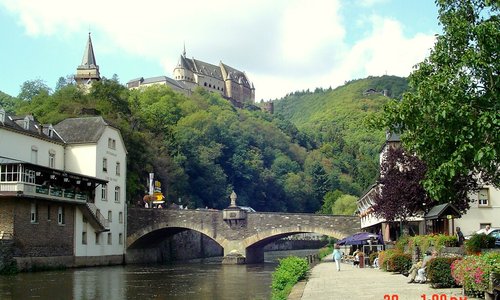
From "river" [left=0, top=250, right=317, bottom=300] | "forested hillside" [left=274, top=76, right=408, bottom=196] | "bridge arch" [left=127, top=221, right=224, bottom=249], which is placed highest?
"forested hillside" [left=274, top=76, right=408, bottom=196]

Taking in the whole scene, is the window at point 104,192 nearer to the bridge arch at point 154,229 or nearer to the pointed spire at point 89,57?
the bridge arch at point 154,229

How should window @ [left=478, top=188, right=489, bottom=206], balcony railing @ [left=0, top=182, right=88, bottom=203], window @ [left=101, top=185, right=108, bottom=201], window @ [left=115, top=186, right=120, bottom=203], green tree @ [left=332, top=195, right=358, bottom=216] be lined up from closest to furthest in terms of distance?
balcony railing @ [left=0, top=182, right=88, bottom=203] → window @ [left=478, top=188, right=489, bottom=206] → window @ [left=101, top=185, right=108, bottom=201] → window @ [left=115, top=186, right=120, bottom=203] → green tree @ [left=332, top=195, right=358, bottom=216]

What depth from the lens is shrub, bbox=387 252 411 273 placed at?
27717 millimetres

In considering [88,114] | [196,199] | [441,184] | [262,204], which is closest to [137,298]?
[441,184]

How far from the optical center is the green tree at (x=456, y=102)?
17156 millimetres

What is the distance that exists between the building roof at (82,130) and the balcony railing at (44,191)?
5.84 metres

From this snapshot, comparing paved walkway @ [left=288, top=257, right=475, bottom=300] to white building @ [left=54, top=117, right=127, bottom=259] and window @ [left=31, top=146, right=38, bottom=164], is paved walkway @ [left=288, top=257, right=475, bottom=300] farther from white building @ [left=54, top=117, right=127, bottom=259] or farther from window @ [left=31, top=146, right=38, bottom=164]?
white building @ [left=54, top=117, right=127, bottom=259]

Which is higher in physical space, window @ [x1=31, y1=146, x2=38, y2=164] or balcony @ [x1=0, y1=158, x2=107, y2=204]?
window @ [x1=31, y1=146, x2=38, y2=164]

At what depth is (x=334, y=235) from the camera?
189ft

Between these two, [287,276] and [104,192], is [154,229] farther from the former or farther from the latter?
[287,276]

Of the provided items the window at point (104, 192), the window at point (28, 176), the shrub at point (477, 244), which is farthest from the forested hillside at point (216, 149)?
the shrub at point (477, 244)

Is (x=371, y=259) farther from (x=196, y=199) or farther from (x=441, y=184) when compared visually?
Answer: (x=196, y=199)

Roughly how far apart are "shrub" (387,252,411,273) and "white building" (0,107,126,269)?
23.5m

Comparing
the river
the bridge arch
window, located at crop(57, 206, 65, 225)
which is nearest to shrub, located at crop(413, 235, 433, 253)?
the river
